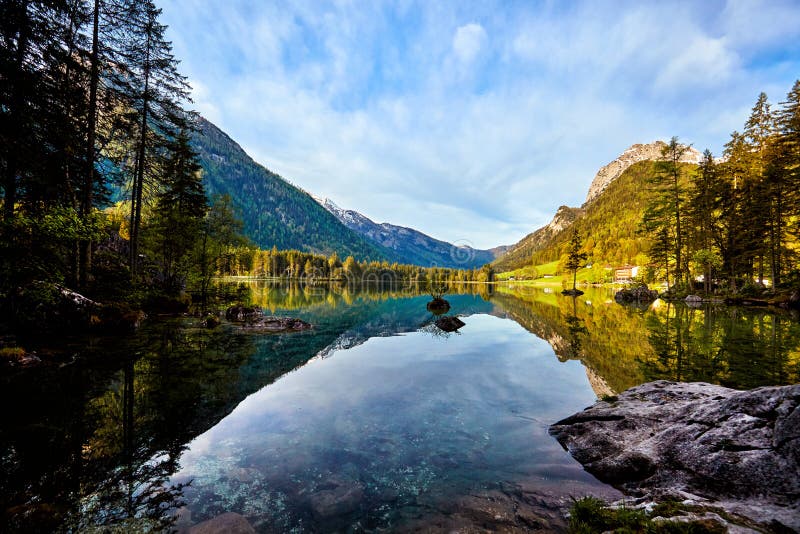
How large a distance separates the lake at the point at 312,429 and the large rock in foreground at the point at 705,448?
0.83 meters

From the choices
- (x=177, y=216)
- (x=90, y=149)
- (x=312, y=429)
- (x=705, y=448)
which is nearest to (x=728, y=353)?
(x=705, y=448)

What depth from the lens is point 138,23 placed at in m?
24.0

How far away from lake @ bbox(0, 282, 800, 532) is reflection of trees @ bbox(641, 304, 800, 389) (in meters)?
0.17

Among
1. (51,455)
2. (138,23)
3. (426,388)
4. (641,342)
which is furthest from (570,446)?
(138,23)

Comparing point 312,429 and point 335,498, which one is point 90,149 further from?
point 335,498

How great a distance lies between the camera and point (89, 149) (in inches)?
803

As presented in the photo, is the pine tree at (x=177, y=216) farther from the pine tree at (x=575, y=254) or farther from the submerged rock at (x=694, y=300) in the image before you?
the pine tree at (x=575, y=254)

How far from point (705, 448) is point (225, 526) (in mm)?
8895

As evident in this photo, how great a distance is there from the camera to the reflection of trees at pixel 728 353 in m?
12.8

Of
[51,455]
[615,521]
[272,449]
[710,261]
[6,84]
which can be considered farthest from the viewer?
[710,261]

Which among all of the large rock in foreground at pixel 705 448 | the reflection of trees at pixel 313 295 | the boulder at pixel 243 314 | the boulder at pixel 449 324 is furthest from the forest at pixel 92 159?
the boulder at pixel 449 324

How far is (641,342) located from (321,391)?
20486 millimetres

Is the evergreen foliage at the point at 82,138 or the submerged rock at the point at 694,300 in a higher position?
the evergreen foliage at the point at 82,138

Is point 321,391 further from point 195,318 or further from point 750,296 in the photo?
point 750,296
